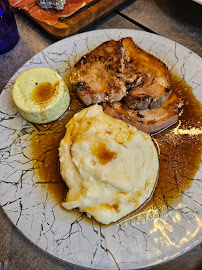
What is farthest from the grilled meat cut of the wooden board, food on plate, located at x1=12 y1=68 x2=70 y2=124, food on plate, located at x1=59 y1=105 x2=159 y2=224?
the wooden board

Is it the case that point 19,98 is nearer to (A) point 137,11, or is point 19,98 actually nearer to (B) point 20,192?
(B) point 20,192

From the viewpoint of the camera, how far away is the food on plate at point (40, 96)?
237 centimetres

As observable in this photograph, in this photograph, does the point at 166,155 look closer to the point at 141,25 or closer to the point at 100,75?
the point at 100,75

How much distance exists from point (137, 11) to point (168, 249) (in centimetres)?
317

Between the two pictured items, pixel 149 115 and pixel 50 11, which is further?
pixel 50 11

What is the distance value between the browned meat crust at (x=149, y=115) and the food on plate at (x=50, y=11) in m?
1.49

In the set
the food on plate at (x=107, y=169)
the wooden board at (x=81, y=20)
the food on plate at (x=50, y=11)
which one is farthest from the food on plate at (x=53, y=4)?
the food on plate at (x=107, y=169)

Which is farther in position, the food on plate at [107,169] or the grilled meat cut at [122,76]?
the grilled meat cut at [122,76]

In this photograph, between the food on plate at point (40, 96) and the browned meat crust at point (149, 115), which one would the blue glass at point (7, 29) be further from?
the browned meat crust at point (149, 115)

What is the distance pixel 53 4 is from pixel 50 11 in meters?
0.10

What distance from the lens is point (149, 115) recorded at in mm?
2428

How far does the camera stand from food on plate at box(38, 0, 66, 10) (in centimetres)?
315

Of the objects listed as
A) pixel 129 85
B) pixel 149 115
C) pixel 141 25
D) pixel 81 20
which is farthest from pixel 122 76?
pixel 141 25

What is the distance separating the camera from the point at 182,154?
90.1 inches
